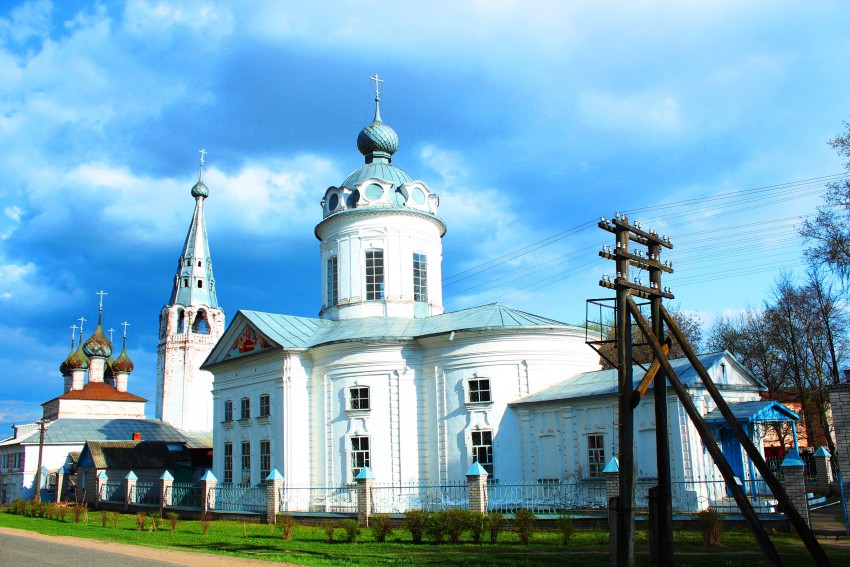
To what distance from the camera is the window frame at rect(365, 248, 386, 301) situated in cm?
2866

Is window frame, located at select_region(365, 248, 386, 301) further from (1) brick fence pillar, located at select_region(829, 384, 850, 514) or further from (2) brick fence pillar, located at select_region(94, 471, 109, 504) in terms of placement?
(1) brick fence pillar, located at select_region(829, 384, 850, 514)

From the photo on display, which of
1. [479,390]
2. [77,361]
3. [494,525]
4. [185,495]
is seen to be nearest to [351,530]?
[494,525]

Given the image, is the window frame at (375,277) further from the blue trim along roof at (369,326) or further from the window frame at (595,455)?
the window frame at (595,455)

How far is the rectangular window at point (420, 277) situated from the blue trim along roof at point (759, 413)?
40.1ft

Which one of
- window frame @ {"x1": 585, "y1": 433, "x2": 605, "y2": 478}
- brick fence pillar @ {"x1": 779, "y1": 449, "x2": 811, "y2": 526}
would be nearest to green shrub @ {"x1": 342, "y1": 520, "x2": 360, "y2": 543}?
window frame @ {"x1": 585, "y1": 433, "x2": 605, "y2": 478}

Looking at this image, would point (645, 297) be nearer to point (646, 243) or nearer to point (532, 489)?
point (646, 243)

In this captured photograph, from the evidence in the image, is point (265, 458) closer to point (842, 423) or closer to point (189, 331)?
point (842, 423)

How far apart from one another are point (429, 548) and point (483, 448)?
8785 millimetres

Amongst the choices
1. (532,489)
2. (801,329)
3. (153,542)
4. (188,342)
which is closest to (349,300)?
(532,489)

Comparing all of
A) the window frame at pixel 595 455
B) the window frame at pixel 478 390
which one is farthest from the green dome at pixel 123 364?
the window frame at pixel 595 455

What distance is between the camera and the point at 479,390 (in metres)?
24.1

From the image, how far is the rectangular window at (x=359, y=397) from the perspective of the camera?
82.4 ft

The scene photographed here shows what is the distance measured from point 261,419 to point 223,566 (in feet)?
46.9

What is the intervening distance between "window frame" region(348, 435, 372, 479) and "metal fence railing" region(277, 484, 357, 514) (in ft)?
2.30
